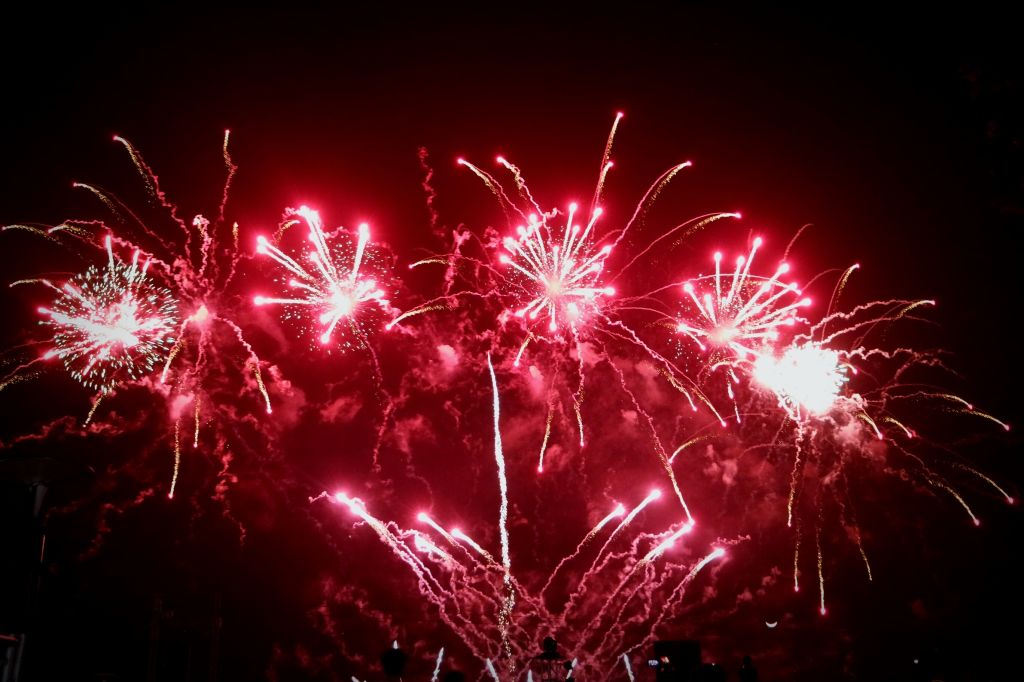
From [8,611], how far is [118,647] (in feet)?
72.9

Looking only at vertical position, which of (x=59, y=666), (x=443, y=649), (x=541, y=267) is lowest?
(x=443, y=649)

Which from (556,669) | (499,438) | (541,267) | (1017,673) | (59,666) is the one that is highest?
(541,267)

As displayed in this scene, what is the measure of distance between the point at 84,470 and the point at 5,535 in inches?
39.4

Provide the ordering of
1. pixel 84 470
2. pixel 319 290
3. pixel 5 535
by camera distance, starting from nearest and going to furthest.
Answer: pixel 5 535 < pixel 84 470 < pixel 319 290

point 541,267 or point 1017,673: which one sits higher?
point 541,267

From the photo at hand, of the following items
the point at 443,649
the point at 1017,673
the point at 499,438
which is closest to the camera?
the point at 499,438

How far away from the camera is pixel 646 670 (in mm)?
24484

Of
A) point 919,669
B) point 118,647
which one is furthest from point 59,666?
point 919,669

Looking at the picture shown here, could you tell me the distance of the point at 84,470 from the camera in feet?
25.3

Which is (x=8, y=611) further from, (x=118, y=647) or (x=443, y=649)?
(x=118, y=647)

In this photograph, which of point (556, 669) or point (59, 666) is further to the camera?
point (59, 666)

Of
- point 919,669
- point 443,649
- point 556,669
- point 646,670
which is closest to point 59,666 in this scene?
point 443,649

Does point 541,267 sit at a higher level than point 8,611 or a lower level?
higher

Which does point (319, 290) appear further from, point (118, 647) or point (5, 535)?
point (118, 647)
